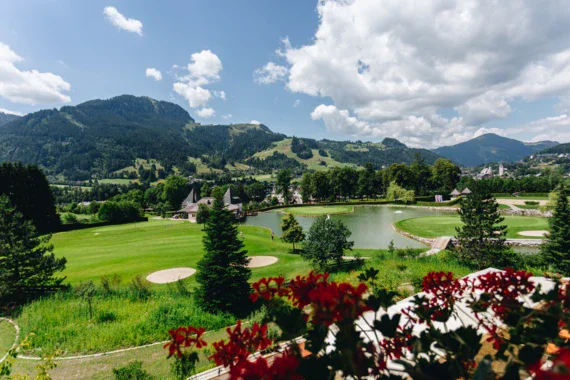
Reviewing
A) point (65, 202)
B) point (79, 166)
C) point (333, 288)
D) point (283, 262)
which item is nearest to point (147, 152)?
point (79, 166)

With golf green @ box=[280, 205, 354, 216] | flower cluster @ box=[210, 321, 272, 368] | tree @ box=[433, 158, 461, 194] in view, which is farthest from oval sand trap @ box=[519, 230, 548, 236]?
tree @ box=[433, 158, 461, 194]

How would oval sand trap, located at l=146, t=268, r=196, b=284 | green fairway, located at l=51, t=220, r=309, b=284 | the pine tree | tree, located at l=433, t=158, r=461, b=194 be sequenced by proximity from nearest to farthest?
the pine tree → oval sand trap, located at l=146, t=268, r=196, b=284 → green fairway, located at l=51, t=220, r=309, b=284 → tree, located at l=433, t=158, r=461, b=194

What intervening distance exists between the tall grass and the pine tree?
1736 centimetres

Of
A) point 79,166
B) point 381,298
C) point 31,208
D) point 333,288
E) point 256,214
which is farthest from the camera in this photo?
point 79,166

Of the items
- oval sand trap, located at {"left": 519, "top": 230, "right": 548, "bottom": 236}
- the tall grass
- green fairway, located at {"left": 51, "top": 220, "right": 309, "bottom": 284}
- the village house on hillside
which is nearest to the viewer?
the tall grass

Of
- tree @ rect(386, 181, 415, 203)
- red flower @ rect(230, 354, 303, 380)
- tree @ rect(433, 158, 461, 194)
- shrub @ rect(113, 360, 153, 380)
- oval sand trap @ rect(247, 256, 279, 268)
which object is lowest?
oval sand trap @ rect(247, 256, 279, 268)

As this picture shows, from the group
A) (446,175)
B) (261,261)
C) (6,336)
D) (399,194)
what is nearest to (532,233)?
(261,261)

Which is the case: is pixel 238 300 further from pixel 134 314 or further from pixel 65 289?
pixel 65 289

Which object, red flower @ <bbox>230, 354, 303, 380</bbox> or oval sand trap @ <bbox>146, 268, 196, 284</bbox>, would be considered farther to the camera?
oval sand trap @ <bbox>146, 268, 196, 284</bbox>

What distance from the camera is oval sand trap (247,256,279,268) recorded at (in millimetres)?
18953

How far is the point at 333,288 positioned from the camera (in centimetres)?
184

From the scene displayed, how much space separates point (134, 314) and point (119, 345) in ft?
7.59

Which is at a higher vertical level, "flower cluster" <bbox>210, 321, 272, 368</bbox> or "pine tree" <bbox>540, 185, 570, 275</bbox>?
"flower cluster" <bbox>210, 321, 272, 368</bbox>

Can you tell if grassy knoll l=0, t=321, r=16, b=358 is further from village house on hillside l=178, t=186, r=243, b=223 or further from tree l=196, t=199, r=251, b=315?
village house on hillside l=178, t=186, r=243, b=223
